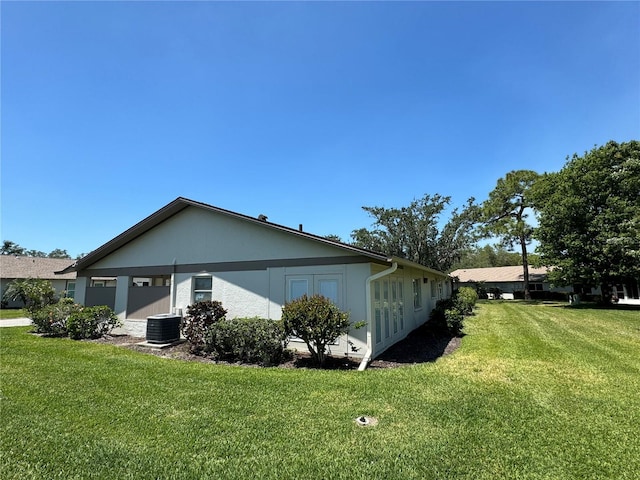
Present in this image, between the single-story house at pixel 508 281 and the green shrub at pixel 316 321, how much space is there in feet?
114

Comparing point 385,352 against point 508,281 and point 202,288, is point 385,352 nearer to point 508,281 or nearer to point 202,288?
point 202,288

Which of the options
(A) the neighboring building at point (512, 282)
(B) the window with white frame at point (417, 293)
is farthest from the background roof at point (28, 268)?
(A) the neighboring building at point (512, 282)

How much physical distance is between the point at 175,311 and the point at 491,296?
40.7 metres

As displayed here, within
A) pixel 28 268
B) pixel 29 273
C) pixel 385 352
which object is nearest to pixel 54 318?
pixel 385 352

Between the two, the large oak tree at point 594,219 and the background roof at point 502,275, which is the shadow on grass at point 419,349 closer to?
the large oak tree at point 594,219

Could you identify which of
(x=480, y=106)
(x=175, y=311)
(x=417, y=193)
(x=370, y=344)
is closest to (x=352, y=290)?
(x=370, y=344)

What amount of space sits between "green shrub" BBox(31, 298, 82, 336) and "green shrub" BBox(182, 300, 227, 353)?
5801 mm

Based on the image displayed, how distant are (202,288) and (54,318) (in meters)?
6.02

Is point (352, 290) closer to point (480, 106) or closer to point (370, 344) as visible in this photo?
point (370, 344)

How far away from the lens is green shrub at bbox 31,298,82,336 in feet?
40.1

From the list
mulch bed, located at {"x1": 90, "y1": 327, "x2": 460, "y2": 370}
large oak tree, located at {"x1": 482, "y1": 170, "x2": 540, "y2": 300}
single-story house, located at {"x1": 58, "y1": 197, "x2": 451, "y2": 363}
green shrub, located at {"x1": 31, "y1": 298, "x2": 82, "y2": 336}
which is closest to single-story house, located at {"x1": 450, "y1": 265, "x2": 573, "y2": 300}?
large oak tree, located at {"x1": 482, "y1": 170, "x2": 540, "y2": 300}

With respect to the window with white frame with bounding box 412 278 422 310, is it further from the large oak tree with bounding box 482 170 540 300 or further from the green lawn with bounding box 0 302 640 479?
the large oak tree with bounding box 482 170 540 300

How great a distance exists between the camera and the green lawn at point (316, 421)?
3398 mm

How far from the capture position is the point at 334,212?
62.5 feet
